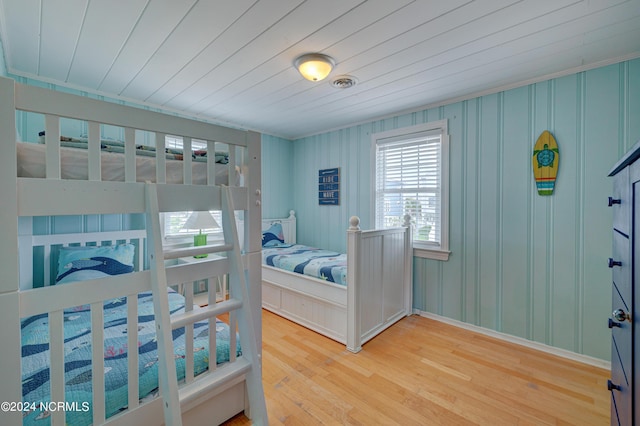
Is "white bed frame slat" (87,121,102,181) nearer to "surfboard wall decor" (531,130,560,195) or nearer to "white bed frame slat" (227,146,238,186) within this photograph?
"white bed frame slat" (227,146,238,186)

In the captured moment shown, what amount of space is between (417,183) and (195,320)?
2.66 metres

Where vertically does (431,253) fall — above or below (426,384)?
above

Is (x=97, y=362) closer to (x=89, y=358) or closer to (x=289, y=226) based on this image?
(x=89, y=358)

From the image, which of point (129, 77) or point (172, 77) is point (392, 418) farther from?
point (129, 77)

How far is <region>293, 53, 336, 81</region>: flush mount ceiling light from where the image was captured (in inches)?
77.9

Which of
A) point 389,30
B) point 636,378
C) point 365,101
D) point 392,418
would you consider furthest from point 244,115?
point 636,378

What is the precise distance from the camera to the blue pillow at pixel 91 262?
84.3 inches

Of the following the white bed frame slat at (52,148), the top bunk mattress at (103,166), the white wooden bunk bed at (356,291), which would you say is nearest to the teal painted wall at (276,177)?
the white wooden bunk bed at (356,291)

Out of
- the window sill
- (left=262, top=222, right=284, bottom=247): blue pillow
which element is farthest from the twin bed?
the window sill

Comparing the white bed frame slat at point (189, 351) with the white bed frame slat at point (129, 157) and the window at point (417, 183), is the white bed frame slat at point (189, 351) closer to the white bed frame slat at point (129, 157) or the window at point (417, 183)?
the white bed frame slat at point (129, 157)

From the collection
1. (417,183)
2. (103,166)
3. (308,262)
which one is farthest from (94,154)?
(417,183)

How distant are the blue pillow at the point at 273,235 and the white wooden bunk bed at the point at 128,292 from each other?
7.47ft

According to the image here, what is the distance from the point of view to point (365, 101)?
9.40 feet

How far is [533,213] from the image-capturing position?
2.39m
